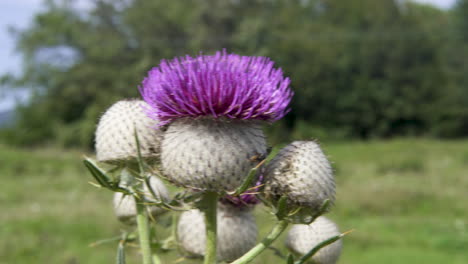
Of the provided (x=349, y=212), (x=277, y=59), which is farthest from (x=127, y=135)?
(x=277, y=59)

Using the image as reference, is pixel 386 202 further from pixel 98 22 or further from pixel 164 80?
pixel 98 22

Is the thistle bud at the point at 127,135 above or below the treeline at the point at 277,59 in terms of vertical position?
above

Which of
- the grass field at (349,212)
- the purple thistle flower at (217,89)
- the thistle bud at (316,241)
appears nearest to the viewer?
the purple thistle flower at (217,89)

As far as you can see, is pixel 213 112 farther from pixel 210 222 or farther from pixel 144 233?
pixel 144 233

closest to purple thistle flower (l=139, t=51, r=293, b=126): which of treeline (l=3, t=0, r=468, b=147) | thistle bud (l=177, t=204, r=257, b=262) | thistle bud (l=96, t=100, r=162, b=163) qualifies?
thistle bud (l=96, t=100, r=162, b=163)

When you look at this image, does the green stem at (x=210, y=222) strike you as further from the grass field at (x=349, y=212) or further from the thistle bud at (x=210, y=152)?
the grass field at (x=349, y=212)

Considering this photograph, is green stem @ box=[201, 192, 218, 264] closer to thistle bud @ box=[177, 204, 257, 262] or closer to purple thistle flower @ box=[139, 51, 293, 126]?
purple thistle flower @ box=[139, 51, 293, 126]

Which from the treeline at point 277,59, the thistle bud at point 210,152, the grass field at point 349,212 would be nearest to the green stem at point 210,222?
the thistle bud at point 210,152
